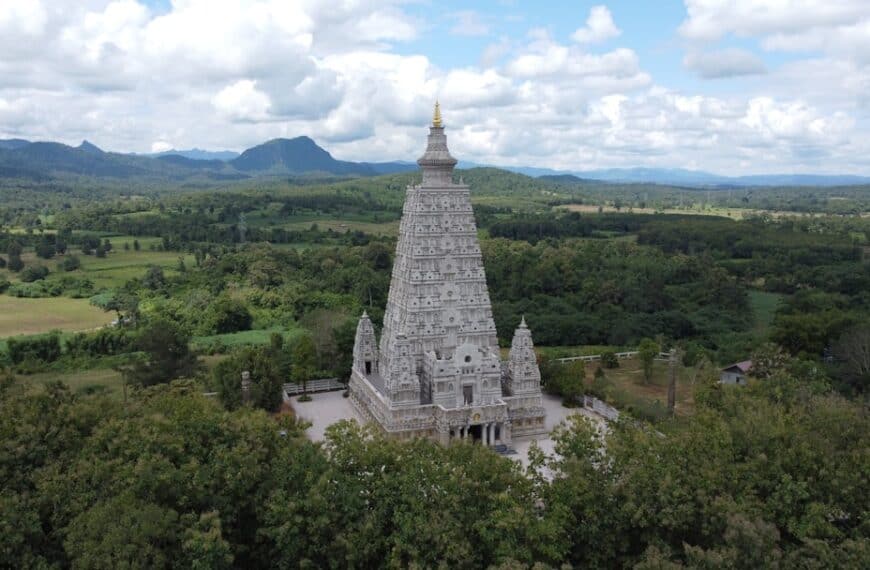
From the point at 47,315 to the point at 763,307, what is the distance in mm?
67315

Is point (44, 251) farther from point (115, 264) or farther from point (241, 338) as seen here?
point (241, 338)

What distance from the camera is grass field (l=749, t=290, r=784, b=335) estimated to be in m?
57.0

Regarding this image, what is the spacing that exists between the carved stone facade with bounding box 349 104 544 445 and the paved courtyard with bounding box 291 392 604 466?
0.77 meters

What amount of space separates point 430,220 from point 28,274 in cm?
6016

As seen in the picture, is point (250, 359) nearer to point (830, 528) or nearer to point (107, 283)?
point (830, 528)

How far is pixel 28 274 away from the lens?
71.4 metres

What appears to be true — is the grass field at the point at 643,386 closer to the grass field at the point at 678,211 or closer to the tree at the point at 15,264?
the tree at the point at 15,264

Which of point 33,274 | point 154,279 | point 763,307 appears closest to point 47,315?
point 154,279

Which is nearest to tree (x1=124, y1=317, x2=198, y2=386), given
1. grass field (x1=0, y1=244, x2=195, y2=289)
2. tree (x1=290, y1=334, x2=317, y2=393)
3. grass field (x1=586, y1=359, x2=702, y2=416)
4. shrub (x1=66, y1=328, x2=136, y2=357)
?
tree (x1=290, y1=334, x2=317, y2=393)

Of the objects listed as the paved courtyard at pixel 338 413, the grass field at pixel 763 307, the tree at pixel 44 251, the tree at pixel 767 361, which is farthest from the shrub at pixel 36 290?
the grass field at pixel 763 307

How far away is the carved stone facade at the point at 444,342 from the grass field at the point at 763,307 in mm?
30439

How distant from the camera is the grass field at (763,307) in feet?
187

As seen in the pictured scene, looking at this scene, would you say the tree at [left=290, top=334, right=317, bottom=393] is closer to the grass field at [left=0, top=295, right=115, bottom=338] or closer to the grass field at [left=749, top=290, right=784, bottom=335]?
the grass field at [left=0, top=295, right=115, bottom=338]

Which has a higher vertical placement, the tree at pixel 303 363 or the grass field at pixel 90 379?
the tree at pixel 303 363
